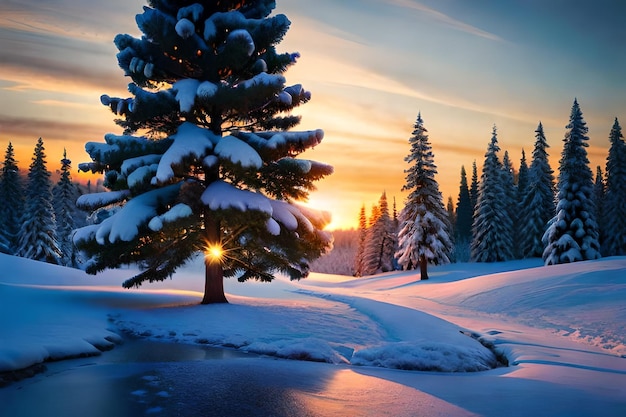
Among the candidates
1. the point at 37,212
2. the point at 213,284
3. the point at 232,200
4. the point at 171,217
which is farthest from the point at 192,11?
the point at 37,212

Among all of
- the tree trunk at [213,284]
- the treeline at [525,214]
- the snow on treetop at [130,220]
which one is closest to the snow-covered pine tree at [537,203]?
the treeline at [525,214]

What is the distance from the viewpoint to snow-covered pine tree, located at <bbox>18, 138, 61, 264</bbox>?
41.9 m

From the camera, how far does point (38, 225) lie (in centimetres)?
4209

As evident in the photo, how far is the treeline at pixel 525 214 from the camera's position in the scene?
1405 inches

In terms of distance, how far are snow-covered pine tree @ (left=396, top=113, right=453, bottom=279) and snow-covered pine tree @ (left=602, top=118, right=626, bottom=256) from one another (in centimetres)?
2010

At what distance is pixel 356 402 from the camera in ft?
18.4

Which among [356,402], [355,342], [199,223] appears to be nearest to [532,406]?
[356,402]

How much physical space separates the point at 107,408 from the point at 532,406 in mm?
5208

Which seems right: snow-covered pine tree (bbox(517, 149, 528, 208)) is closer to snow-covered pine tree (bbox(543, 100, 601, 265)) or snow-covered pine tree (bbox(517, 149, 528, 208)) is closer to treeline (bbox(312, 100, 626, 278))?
treeline (bbox(312, 100, 626, 278))

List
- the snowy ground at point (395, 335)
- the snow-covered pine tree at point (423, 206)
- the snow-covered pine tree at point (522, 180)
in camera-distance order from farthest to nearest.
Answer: the snow-covered pine tree at point (522, 180) < the snow-covered pine tree at point (423, 206) < the snowy ground at point (395, 335)

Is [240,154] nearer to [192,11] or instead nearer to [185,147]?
[185,147]

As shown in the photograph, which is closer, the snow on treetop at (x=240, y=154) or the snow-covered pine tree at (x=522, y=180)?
the snow on treetop at (x=240, y=154)

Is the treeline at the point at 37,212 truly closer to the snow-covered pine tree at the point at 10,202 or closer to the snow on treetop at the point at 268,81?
the snow-covered pine tree at the point at 10,202

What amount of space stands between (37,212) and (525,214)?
5456 centimetres
